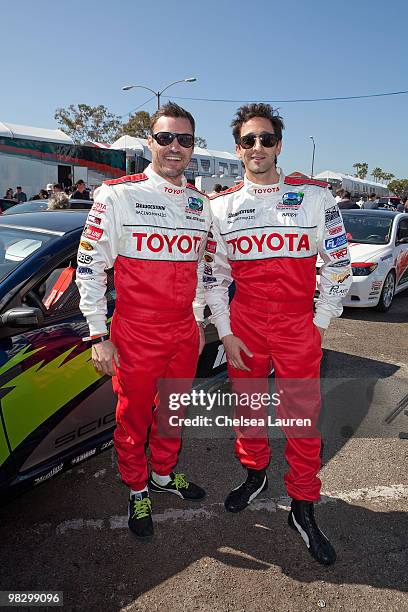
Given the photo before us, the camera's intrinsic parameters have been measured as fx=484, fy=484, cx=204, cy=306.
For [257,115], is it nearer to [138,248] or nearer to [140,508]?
[138,248]

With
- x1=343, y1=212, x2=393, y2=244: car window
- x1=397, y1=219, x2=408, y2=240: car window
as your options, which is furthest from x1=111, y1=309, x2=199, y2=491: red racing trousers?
x1=397, y1=219, x2=408, y2=240: car window

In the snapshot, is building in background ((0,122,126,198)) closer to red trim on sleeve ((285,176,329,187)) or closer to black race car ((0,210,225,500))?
black race car ((0,210,225,500))

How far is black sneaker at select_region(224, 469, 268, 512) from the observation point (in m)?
2.71

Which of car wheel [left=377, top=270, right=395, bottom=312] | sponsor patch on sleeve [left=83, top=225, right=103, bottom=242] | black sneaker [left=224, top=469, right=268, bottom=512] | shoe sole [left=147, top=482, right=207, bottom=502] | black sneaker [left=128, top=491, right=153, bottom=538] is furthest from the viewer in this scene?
car wheel [left=377, top=270, right=395, bottom=312]

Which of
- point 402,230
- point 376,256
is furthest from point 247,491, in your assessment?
point 402,230

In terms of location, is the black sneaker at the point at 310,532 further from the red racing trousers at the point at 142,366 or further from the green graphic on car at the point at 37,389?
the green graphic on car at the point at 37,389

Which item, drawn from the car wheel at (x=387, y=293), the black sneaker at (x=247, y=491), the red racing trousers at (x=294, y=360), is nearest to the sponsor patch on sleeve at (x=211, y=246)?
the red racing trousers at (x=294, y=360)

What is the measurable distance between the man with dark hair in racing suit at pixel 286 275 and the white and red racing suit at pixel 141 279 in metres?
0.24

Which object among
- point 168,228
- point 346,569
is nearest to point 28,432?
point 168,228

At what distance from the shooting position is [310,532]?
240 centimetres

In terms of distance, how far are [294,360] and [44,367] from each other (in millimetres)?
1232

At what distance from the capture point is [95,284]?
88.9 inches

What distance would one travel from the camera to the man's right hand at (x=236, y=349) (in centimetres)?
251

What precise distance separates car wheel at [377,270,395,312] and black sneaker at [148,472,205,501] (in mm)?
5205
